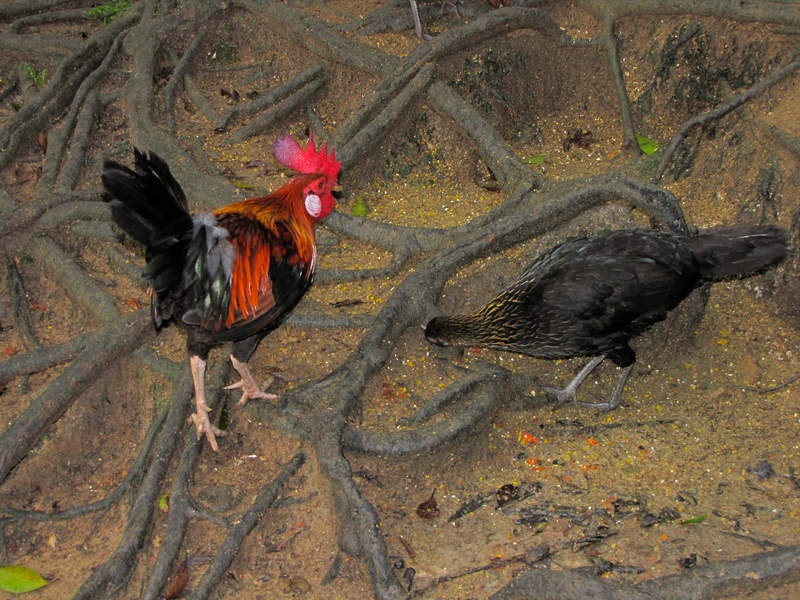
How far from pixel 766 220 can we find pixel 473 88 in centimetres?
285

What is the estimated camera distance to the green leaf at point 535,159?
23.7 ft

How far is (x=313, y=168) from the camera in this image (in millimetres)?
5094

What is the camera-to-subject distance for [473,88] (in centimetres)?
738

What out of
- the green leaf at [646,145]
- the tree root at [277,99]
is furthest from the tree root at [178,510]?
the green leaf at [646,145]

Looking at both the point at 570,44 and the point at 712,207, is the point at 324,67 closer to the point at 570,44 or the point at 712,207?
the point at 570,44

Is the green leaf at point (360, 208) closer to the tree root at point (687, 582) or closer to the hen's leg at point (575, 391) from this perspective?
the hen's leg at point (575, 391)

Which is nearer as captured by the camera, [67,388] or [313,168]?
[67,388]

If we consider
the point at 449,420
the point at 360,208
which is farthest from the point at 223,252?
the point at 360,208

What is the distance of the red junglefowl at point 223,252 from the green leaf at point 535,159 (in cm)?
267

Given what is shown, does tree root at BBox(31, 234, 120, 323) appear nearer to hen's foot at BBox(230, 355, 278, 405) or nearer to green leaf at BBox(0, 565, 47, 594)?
hen's foot at BBox(230, 355, 278, 405)

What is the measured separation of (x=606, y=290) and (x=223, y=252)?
2.40 metres

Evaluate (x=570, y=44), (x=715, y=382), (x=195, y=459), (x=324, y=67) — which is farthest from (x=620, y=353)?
(x=324, y=67)

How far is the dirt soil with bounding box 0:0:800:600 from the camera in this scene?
4.34 m

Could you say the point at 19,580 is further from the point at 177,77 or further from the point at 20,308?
the point at 177,77
